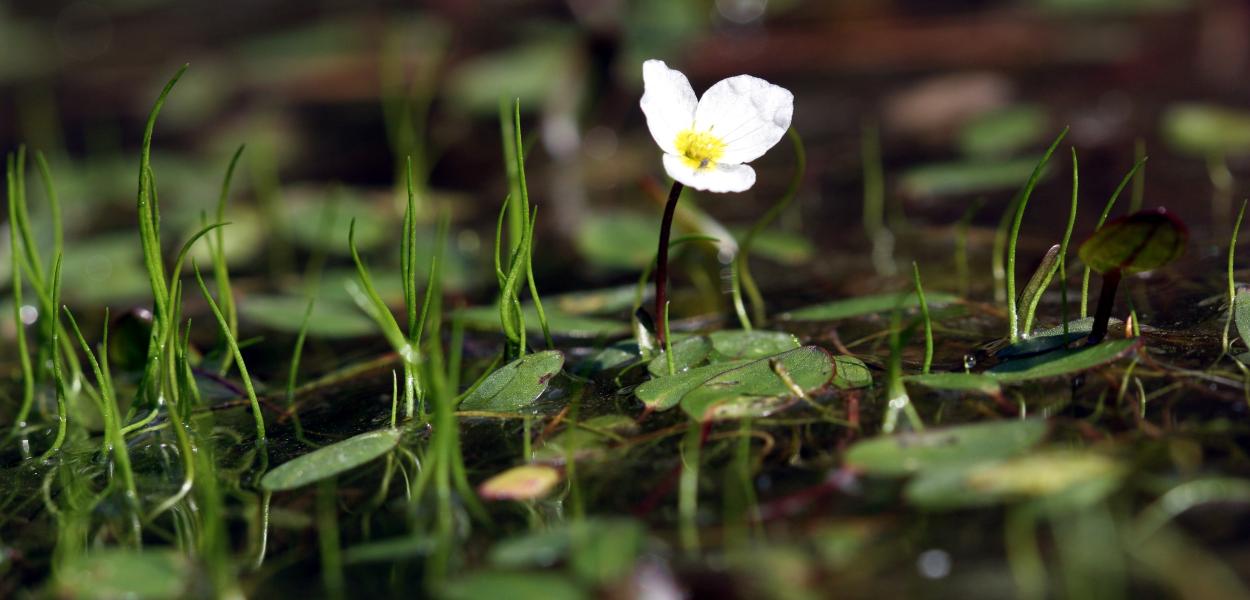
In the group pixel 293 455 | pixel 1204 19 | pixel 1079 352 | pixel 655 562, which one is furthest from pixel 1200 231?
pixel 1204 19

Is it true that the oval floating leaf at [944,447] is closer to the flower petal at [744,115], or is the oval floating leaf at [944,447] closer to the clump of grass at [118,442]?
the flower petal at [744,115]

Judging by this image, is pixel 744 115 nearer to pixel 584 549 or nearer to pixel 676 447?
pixel 676 447

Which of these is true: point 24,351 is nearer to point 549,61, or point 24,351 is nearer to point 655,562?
point 655,562

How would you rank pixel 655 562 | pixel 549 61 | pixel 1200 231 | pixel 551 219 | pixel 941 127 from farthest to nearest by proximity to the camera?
pixel 549 61 → pixel 941 127 → pixel 551 219 → pixel 1200 231 → pixel 655 562

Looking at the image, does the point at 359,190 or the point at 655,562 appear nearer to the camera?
the point at 655,562

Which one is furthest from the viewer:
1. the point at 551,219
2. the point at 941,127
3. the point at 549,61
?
the point at 549,61

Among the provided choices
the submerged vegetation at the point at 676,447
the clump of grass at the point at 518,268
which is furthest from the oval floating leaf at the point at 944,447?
the clump of grass at the point at 518,268

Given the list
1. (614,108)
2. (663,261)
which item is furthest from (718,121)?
(614,108)
